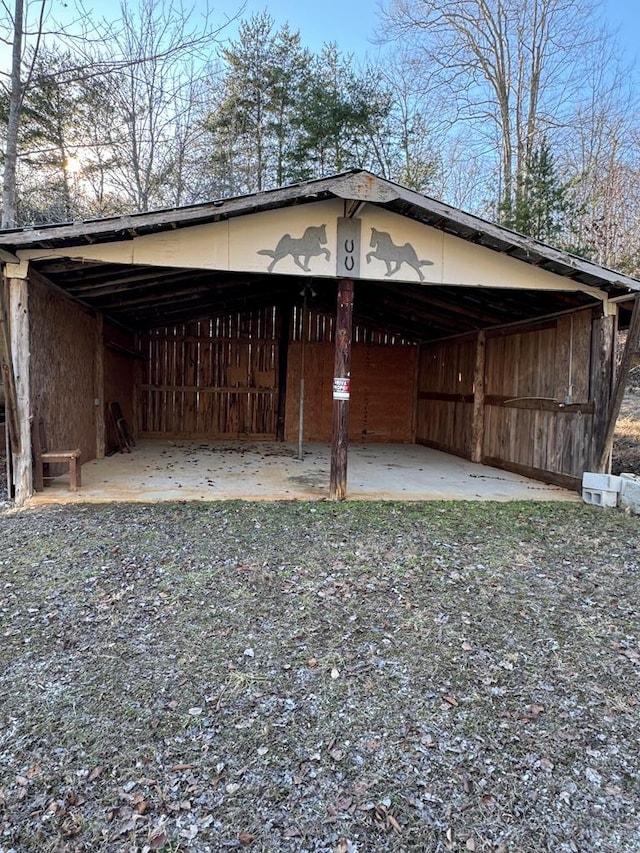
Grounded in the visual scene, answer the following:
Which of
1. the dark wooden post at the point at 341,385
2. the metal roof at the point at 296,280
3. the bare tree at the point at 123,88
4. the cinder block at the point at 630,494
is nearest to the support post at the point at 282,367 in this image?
the metal roof at the point at 296,280

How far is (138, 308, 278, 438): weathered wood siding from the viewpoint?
1065cm

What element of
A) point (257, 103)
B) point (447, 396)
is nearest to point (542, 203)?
point (447, 396)

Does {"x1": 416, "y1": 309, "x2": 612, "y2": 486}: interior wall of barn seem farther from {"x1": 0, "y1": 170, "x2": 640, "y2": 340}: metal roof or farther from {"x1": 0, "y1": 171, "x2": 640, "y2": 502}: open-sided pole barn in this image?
{"x1": 0, "y1": 170, "x2": 640, "y2": 340}: metal roof

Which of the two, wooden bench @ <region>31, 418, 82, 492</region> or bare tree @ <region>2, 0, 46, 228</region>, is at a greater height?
bare tree @ <region>2, 0, 46, 228</region>

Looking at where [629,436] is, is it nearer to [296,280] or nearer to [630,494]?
[630,494]

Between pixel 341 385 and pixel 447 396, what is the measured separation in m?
Answer: 4.97

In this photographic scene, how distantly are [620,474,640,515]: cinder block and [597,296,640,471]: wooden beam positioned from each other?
15.1 inches

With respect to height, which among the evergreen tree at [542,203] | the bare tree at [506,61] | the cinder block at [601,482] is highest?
the bare tree at [506,61]

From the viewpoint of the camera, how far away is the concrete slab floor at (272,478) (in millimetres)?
5559

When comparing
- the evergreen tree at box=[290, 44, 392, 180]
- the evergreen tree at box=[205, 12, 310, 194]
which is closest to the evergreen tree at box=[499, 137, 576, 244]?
the evergreen tree at box=[290, 44, 392, 180]

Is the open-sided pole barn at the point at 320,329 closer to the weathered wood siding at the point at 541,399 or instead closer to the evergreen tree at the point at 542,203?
the weathered wood siding at the point at 541,399

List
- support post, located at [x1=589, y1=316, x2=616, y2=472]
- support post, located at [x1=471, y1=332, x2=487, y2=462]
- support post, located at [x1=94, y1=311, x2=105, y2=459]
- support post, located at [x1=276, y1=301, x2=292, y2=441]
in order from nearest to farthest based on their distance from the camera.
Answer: support post, located at [x1=589, y1=316, x2=616, y2=472] < support post, located at [x1=94, y1=311, x2=105, y2=459] < support post, located at [x1=471, y1=332, x2=487, y2=462] < support post, located at [x1=276, y1=301, x2=292, y2=441]

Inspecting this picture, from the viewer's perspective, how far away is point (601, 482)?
5.50m

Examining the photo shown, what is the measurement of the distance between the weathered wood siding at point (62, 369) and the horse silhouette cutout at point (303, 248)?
252cm
